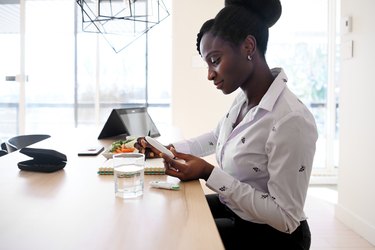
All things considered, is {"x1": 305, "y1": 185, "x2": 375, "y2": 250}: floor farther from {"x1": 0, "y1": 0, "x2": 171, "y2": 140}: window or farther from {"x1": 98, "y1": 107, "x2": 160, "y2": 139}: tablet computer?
{"x1": 0, "y1": 0, "x2": 171, "y2": 140}: window

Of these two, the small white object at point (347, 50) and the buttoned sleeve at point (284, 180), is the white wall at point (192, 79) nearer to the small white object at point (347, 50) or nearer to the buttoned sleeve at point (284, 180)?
the small white object at point (347, 50)

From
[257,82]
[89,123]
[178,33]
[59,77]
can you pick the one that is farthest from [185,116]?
[257,82]

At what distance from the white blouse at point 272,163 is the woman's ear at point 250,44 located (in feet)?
0.42

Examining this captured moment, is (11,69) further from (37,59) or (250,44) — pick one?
(250,44)

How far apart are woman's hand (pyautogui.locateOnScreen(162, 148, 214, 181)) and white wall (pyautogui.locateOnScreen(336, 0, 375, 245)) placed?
1.86 meters

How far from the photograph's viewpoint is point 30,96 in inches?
170

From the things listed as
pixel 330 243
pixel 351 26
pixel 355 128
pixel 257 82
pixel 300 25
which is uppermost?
pixel 300 25

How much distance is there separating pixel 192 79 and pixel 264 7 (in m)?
2.61

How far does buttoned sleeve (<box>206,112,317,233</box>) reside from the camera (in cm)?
100

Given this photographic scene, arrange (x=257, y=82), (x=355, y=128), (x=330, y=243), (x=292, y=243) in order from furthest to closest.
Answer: (x=355, y=128)
(x=330, y=243)
(x=257, y=82)
(x=292, y=243)

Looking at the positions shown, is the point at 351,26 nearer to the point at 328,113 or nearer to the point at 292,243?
the point at 328,113

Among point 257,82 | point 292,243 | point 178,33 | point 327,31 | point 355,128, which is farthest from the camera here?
point 327,31

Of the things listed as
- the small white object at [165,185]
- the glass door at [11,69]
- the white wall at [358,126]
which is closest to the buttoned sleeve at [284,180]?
the small white object at [165,185]

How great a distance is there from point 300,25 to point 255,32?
325 cm
